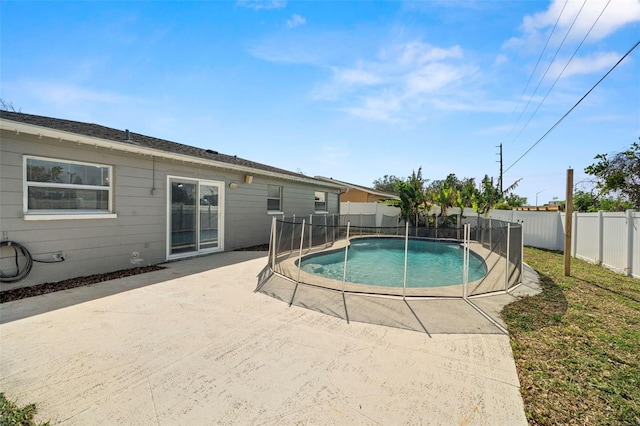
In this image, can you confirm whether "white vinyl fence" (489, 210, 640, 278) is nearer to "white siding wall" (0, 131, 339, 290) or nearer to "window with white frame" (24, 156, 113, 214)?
"white siding wall" (0, 131, 339, 290)

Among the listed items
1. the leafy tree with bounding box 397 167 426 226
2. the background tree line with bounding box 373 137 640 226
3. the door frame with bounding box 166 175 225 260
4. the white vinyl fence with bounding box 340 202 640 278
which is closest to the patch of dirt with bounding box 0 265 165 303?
the door frame with bounding box 166 175 225 260

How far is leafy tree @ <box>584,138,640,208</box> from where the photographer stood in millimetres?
11367

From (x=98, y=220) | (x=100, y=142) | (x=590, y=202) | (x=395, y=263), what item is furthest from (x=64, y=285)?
(x=590, y=202)

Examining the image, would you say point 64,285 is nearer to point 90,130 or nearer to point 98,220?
point 98,220

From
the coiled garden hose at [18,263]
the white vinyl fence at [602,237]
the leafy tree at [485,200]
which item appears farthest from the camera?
the leafy tree at [485,200]

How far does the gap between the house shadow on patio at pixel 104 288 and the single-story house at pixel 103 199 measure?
2.45 feet

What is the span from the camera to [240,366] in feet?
9.90

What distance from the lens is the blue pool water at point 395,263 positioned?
316 inches

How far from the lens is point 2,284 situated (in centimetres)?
514

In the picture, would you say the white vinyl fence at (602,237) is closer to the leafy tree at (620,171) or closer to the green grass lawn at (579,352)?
the green grass lawn at (579,352)

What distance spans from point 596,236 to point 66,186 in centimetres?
1369

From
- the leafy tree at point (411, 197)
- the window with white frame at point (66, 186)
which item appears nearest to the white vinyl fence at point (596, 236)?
the leafy tree at point (411, 197)

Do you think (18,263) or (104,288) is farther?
(104,288)

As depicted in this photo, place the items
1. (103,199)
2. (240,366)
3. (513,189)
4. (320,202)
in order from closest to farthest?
1. (240,366)
2. (103,199)
3. (320,202)
4. (513,189)
